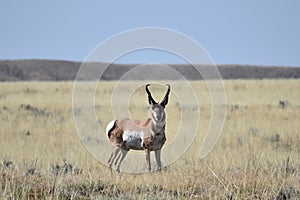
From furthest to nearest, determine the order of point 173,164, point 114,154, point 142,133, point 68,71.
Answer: point 68,71 < point 173,164 < point 114,154 < point 142,133

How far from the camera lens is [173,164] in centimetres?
957

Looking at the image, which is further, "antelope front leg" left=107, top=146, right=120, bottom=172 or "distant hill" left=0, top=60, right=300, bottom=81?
"distant hill" left=0, top=60, right=300, bottom=81

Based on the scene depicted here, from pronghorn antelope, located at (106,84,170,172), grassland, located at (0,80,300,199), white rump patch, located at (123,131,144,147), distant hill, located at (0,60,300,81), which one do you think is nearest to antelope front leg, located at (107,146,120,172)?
pronghorn antelope, located at (106,84,170,172)

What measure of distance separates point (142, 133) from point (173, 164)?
2515mm

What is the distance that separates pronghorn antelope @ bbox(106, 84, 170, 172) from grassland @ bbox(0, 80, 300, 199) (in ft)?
1.28

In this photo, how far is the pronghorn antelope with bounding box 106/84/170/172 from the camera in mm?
6957

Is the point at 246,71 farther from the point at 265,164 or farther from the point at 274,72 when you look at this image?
the point at 265,164

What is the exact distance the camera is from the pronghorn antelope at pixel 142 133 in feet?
22.8

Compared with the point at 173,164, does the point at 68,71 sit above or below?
above

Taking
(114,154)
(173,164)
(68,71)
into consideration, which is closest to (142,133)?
(114,154)

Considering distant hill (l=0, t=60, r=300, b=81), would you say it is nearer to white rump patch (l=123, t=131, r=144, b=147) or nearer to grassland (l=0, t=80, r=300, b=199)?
grassland (l=0, t=80, r=300, b=199)

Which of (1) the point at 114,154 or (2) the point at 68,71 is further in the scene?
(2) the point at 68,71

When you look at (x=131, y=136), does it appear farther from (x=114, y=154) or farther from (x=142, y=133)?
(x=114, y=154)

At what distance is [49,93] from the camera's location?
31.0m
